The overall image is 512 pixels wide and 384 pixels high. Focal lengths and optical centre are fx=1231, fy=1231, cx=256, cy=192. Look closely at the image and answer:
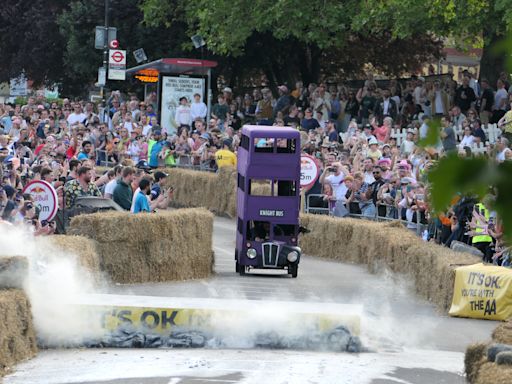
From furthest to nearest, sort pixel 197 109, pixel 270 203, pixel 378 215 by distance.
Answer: pixel 197 109, pixel 378 215, pixel 270 203

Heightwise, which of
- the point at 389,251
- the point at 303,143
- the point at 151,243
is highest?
the point at 303,143

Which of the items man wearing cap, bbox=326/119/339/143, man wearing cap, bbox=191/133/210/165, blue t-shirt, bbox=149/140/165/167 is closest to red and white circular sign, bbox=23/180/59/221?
man wearing cap, bbox=326/119/339/143

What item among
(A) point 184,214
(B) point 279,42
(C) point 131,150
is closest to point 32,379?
(A) point 184,214

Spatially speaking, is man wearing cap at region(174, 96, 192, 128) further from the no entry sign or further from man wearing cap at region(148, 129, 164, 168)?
man wearing cap at region(148, 129, 164, 168)

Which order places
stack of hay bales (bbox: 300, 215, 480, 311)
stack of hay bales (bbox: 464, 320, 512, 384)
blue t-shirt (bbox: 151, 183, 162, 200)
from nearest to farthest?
1. stack of hay bales (bbox: 464, 320, 512, 384)
2. stack of hay bales (bbox: 300, 215, 480, 311)
3. blue t-shirt (bbox: 151, 183, 162, 200)

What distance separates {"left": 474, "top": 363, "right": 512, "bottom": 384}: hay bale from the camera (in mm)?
7699

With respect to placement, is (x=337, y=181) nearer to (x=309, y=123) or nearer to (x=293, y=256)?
(x=293, y=256)

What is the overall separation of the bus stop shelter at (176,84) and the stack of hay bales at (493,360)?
94.0ft

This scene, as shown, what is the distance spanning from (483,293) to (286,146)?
19.2 ft

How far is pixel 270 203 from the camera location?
21.2m

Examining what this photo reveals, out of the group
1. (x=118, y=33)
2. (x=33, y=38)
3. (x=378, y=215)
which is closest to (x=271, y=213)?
(x=378, y=215)

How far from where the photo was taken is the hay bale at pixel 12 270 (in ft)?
39.2

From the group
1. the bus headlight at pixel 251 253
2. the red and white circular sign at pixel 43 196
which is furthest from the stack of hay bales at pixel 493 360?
the bus headlight at pixel 251 253

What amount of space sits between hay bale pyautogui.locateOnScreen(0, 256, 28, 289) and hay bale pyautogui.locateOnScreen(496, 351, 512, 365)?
5.34 m
